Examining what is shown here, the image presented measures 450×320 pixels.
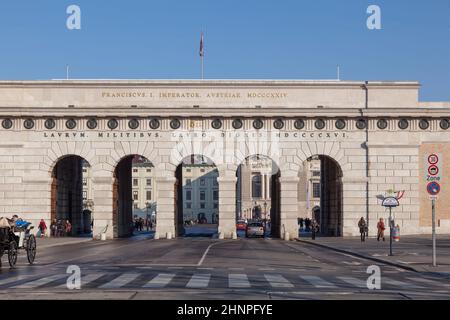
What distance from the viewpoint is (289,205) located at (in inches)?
2721

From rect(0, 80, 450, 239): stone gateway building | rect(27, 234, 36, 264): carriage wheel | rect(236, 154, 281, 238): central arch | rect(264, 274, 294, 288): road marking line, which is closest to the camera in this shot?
rect(264, 274, 294, 288): road marking line

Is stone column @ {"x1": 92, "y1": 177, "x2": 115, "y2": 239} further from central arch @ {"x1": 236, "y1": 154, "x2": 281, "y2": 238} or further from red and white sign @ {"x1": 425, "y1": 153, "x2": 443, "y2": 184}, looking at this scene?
central arch @ {"x1": 236, "y1": 154, "x2": 281, "y2": 238}

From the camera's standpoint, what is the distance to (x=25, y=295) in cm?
1870

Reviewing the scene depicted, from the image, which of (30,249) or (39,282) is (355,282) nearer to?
(39,282)

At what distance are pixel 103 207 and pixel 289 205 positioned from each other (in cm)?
1568

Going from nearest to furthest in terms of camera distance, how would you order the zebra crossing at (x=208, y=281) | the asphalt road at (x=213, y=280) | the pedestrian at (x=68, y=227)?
the asphalt road at (x=213, y=280) → the zebra crossing at (x=208, y=281) → the pedestrian at (x=68, y=227)

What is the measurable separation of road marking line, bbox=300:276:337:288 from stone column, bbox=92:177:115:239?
45.0m

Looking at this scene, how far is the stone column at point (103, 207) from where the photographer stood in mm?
68688

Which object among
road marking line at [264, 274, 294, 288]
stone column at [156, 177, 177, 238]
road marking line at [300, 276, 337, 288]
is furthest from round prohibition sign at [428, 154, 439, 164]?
stone column at [156, 177, 177, 238]

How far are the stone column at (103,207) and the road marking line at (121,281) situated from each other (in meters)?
43.4

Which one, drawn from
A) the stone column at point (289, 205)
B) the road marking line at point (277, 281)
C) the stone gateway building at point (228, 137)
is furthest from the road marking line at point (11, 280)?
the stone column at point (289, 205)

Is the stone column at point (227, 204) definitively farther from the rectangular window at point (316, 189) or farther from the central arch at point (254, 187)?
the central arch at point (254, 187)

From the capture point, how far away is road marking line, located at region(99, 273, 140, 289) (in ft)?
69.9

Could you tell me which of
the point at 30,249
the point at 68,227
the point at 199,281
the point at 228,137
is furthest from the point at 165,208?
the point at 199,281
